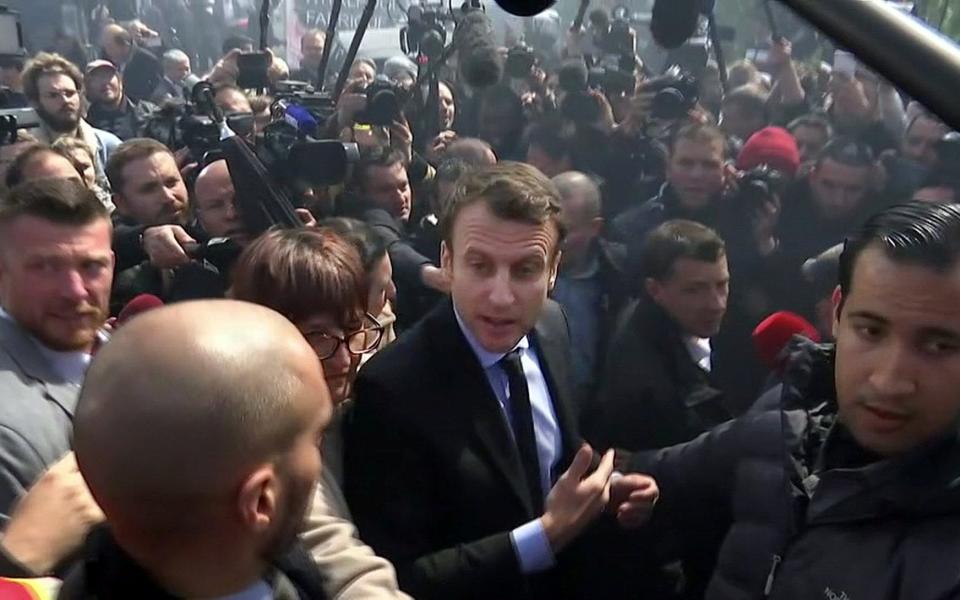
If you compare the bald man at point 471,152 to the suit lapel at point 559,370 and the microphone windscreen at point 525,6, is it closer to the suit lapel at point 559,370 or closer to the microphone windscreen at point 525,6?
the suit lapel at point 559,370

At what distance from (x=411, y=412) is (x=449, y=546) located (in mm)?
221

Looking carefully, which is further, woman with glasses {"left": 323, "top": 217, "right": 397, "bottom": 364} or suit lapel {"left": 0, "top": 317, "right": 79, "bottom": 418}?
woman with glasses {"left": 323, "top": 217, "right": 397, "bottom": 364}

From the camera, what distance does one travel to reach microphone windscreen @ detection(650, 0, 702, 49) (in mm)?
967

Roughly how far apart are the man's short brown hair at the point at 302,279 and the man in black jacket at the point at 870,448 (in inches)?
22.7

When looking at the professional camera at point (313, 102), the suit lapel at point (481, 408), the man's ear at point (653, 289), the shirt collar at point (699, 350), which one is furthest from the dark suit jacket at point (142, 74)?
the suit lapel at point (481, 408)

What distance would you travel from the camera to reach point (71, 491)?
53.1 inches

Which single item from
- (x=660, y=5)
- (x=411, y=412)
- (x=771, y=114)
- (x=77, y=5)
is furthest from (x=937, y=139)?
(x=77, y=5)

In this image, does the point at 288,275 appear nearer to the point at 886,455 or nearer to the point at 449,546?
the point at 449,546

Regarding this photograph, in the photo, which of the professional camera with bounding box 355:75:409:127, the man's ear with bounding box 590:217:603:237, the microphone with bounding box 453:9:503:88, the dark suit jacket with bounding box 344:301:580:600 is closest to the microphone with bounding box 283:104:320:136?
the professional camera with bounding box 355:75:409:127

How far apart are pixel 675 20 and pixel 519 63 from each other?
462 centimetres

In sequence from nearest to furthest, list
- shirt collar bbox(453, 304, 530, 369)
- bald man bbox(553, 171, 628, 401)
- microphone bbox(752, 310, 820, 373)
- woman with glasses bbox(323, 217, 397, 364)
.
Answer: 1. shirt collar bbox(453, 304, 530, 369)
2. microphone bbox(752, 310, 820, 373)
3. woman with glasses bbox(323, 217, 397, 364)
4. bald man bbox(553, 171, 628, 401)

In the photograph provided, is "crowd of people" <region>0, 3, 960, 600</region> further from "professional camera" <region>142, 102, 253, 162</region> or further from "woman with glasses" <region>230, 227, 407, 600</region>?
"professional camera" <region>142, 102, 253, 162</region>

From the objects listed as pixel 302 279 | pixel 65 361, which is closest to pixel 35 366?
pixel 65 361

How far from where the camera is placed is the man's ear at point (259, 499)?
3.15 feet
